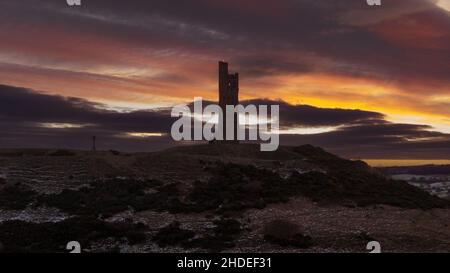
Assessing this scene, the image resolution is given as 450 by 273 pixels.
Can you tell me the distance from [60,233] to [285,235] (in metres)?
13.8

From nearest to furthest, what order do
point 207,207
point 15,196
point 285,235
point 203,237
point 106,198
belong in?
point 285,235 < point 203,237 < point 207,207 < point 106,198 < point 15,196

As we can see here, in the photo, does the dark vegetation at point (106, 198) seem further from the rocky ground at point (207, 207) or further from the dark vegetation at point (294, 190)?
the dark vegetation at point (294, 190)

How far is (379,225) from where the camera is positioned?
32.6 metres

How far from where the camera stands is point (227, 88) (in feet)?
241

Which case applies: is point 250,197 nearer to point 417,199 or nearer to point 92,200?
point 92,200

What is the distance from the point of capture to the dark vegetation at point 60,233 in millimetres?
28977

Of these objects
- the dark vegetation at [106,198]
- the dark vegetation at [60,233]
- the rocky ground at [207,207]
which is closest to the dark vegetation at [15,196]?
the rocky ground at [207,207]

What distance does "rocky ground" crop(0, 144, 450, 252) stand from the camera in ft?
96.4

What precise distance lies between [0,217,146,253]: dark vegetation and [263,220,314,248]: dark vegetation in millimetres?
7590

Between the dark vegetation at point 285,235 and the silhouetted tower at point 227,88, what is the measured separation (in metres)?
42.7

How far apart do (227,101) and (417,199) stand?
36.5 metres

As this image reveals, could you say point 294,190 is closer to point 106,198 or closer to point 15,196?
point 106,198

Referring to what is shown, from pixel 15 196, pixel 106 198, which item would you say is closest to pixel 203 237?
pixel 106 198

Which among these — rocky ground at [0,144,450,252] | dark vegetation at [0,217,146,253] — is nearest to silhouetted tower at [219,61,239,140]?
rocky ground at [0,144,450,252]
